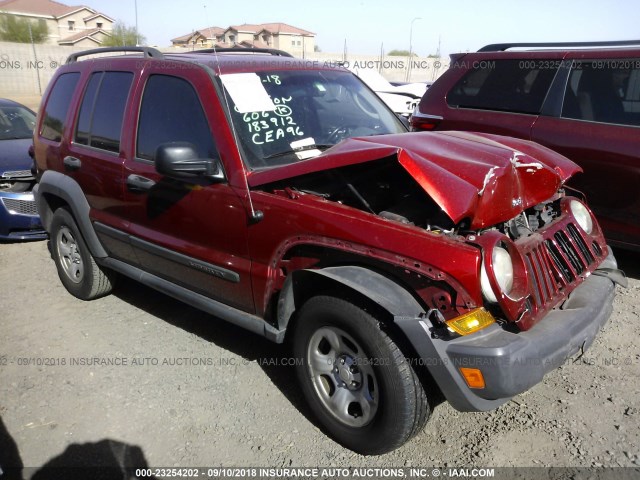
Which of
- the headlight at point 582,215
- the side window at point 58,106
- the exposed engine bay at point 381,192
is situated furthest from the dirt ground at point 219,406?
the side window at point 58,106

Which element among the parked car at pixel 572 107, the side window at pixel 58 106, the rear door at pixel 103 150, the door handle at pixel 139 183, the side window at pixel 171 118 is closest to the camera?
the side window at pixel 171 118

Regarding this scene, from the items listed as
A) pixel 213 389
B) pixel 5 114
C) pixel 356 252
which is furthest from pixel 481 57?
pixel 5 114

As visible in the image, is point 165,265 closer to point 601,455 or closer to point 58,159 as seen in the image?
point 58,159

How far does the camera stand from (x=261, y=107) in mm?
3305

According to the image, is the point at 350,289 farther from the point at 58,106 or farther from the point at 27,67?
the point at 27,67

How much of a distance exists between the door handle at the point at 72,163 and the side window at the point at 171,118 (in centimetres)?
82

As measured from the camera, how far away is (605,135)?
15.5 feet

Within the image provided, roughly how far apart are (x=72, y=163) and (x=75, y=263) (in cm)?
95

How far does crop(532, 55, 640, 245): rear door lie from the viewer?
4.59 metres

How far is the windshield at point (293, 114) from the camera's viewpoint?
3.21 m

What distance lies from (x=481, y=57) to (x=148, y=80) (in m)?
3.56

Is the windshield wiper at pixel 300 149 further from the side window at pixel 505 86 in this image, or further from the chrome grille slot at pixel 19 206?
the chrome grille slot at pixel 19 206

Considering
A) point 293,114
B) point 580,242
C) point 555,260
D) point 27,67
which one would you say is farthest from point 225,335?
point 27,67

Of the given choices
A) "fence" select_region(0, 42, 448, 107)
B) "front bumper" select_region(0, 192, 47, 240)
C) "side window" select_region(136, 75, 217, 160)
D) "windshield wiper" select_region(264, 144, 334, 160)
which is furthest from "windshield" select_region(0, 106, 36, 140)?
"fence" select_region(0, 42, 448, 107)
